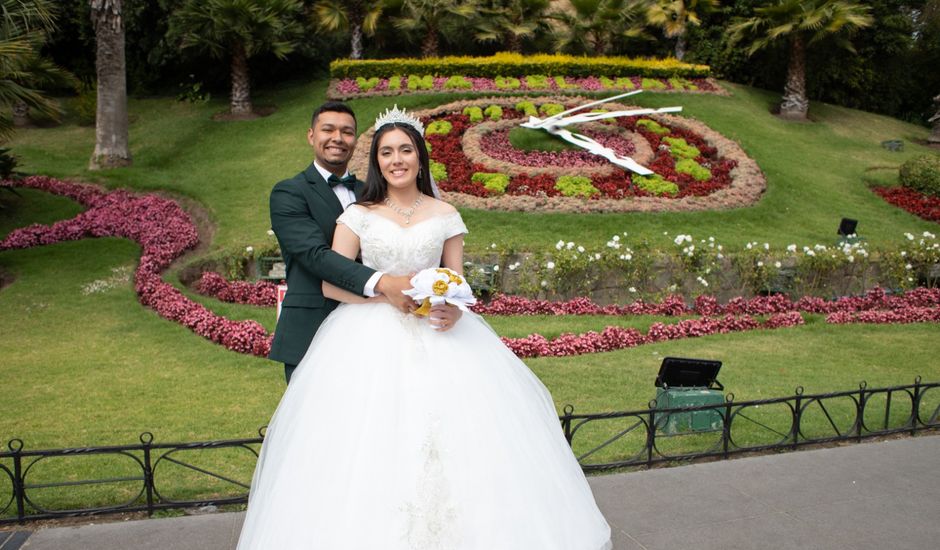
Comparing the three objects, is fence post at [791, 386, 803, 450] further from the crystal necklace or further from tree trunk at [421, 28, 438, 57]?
tree trunk at [421, 28, 438, 57]

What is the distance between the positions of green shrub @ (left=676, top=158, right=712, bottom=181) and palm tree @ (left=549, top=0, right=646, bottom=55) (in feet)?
26.9

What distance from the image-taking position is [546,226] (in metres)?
12.9

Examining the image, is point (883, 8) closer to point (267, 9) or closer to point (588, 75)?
point (588, 75)

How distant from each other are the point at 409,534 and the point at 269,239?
9.72 meters

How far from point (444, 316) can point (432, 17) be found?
19.2 meters

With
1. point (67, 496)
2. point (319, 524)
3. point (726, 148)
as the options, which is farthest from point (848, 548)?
point (726, 148)

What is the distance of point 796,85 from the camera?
20.8 m

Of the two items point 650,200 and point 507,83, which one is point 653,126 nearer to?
point 507,83

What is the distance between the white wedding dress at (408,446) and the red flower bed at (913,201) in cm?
1445

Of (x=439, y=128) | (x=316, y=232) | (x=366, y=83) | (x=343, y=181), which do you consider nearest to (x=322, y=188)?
(x=343, y=181)

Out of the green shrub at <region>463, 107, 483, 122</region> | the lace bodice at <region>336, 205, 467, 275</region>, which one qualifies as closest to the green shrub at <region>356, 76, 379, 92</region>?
the green shrub at <region>463, 107, 483, 122</region>

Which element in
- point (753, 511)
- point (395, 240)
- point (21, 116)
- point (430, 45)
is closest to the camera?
point (395, 240)

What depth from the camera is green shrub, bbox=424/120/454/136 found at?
16891 millimetres

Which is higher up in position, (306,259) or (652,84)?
(652,84)
